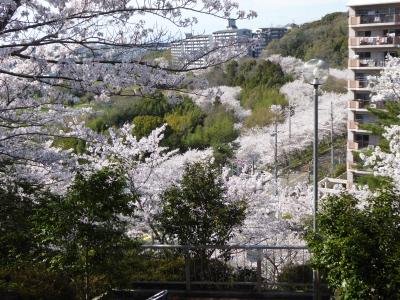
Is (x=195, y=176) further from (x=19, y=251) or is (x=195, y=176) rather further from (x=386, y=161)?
(x=386, y=161)

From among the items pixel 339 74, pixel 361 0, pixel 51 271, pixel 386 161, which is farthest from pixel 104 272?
pixel 339 74

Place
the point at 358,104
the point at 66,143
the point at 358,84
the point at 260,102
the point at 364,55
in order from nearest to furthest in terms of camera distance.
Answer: the point at 66,143 < the point at 358,104 < the point at 358,84 < the point at 364,55 < the point at 260,102

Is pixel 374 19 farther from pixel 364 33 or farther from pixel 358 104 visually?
pixel 358 104

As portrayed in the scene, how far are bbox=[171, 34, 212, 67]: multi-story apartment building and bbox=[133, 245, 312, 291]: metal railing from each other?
2830mm

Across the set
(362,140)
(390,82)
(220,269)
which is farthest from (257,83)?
(220,269)

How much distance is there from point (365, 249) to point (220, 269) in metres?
3.53

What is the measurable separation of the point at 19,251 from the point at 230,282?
9.76ft

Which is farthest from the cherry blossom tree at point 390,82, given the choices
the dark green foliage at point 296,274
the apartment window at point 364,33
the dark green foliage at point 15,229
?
the apartment window at point 364,33

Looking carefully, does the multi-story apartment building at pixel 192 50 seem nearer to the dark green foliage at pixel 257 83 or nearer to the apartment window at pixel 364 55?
the apartment window at pixel 364 55

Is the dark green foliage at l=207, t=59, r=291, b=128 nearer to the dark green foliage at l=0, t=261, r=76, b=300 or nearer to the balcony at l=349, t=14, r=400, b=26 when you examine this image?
the balcony at l=349, t=14, r=400, b=26

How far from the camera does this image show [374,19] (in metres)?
27.4

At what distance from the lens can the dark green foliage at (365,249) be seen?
15.1 ft

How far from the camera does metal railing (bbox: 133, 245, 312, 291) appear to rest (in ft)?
23.5

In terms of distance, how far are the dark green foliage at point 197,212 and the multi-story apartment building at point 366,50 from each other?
19.7 meters
